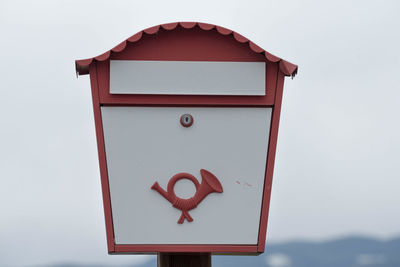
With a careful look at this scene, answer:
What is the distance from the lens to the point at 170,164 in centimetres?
467

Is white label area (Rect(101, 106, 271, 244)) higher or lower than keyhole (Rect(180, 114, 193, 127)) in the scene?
lower

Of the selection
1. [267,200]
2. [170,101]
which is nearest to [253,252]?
[267,200]

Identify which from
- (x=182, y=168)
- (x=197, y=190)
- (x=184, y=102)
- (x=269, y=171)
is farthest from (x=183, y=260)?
(x=184, y=102)

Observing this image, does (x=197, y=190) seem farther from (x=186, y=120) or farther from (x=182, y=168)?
(x=186, y=120)

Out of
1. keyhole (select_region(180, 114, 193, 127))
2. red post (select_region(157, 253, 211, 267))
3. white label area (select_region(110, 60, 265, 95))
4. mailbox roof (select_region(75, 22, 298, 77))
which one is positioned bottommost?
red post (select_region(157, 253, 211, 267))

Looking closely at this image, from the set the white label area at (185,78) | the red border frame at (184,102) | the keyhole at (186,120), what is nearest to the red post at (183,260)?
the red border frame at (184,102)

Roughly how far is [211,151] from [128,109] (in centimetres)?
53

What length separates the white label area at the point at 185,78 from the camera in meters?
4.70

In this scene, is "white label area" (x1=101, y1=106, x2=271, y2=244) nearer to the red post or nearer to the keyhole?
the keyhole

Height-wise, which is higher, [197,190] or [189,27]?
[189,27]

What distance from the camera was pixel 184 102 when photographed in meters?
4.71

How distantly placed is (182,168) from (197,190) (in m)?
0.15

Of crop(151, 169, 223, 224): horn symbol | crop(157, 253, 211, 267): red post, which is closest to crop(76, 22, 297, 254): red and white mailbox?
crop(151, 169, 223, 224): horn symbol

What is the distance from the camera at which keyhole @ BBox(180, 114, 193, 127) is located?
185 inches
